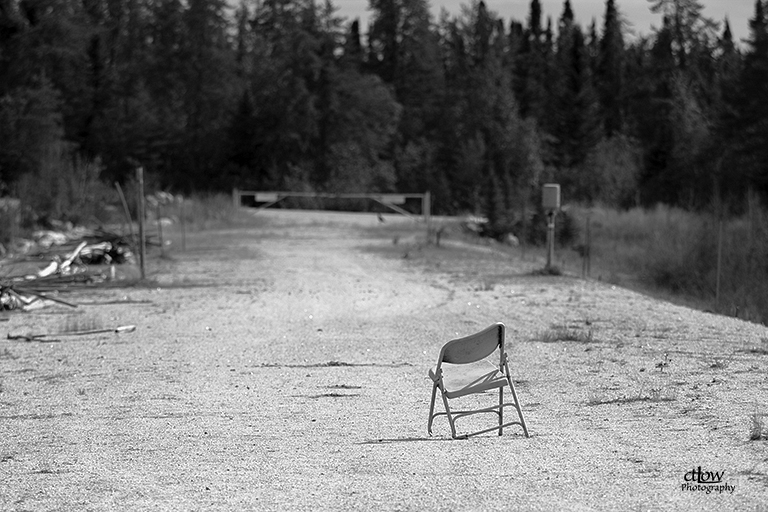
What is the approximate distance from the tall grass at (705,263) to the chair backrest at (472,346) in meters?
10.5

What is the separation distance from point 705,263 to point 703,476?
19138 millimetres

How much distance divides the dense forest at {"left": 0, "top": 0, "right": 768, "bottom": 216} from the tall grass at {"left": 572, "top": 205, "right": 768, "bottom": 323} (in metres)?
23.7

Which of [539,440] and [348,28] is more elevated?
[348,28]

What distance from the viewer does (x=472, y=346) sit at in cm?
789

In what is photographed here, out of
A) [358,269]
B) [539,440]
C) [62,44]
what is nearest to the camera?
[539,440]

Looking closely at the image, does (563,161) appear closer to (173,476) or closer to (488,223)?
(488,223)

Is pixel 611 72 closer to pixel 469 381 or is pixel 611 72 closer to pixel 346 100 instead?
pixel 346 100

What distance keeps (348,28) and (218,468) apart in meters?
70.1

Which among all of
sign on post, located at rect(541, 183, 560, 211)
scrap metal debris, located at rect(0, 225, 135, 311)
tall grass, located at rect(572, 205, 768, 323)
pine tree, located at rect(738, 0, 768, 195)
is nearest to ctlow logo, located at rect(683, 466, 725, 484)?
tall grass, located at rect(572, 205, 768, 323)

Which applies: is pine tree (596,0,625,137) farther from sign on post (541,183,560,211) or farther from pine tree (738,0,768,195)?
sign on post (541,183,560,211)

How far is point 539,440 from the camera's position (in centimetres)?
796

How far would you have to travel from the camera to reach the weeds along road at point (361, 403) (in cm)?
659

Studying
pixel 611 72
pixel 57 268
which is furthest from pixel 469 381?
pixel 611 72

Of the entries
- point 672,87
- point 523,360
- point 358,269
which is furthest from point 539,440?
point 672,87
